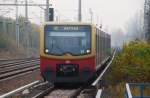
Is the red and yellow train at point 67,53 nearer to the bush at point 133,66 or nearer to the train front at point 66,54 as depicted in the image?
the train front at point 66,54

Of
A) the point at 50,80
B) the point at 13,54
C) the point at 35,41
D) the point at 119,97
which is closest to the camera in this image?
the point at 119,97

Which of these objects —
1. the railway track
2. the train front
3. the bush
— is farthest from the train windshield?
the railway track

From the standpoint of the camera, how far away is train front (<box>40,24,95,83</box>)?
22.8 meters

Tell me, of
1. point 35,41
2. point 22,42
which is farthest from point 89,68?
point 35,41

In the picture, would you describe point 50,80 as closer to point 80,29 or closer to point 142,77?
point 80,29

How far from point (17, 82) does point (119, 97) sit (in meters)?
8.59

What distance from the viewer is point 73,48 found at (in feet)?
75.3

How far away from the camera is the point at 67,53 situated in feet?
75.3

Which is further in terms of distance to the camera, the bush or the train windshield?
the bush

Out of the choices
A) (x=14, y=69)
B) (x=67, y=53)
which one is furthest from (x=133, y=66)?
(x=14, y=69)

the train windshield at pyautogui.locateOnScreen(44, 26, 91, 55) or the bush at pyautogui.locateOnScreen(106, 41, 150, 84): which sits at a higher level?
the train windshield at pyautogui.locateOnScreen(44, 26, 91, 55)

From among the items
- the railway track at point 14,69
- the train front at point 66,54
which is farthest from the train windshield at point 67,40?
the railway track at point 14,69

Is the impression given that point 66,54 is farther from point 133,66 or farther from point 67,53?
point 133,66

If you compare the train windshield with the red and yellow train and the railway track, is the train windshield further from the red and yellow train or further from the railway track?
the railway track
